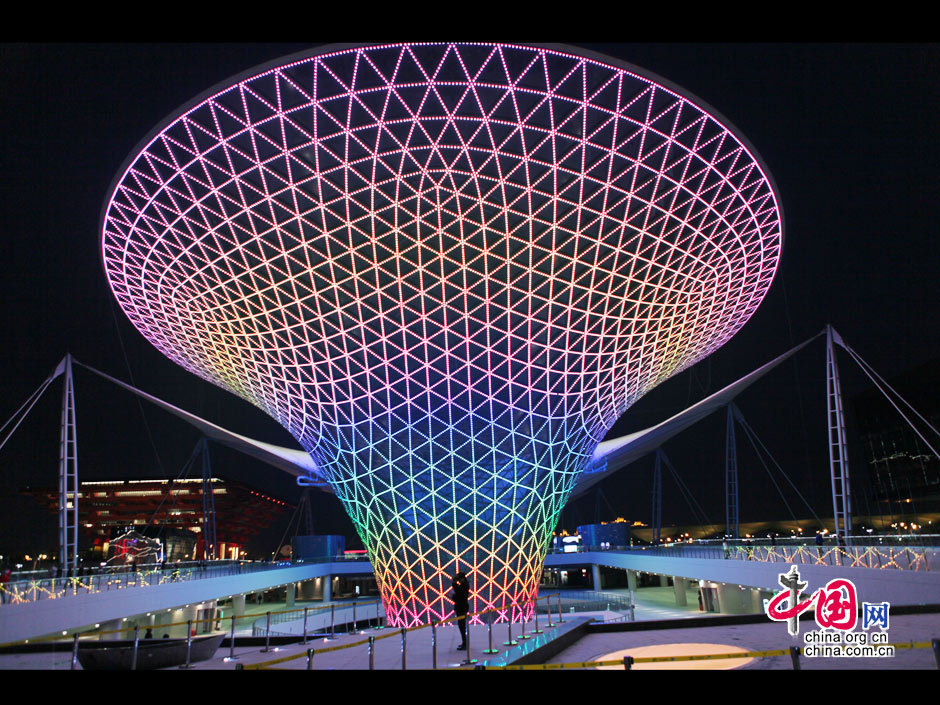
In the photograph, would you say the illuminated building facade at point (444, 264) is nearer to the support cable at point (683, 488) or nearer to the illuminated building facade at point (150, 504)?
the support cable at point (683, 488)

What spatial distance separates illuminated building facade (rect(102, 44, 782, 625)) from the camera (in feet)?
53.9

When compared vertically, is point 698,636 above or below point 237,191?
below

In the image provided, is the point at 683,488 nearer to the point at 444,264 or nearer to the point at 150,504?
the point at 444,264

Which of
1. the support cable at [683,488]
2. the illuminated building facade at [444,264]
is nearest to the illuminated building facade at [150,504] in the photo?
the support cable at [683,488]

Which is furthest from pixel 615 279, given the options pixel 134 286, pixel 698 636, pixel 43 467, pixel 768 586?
pixel 43 467

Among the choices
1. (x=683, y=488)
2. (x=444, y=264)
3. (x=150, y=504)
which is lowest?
(x=150, y=504)

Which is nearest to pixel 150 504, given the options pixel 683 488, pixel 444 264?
pixel 683 488

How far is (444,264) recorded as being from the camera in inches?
863

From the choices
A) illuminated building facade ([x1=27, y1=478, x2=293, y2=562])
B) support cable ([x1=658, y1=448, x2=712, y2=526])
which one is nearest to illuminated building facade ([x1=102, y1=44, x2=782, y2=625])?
support cable ([x1=658, y1=448, x2=712, y2=526])

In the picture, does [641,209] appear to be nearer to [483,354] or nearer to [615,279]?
[615,279]

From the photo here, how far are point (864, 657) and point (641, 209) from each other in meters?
13.7

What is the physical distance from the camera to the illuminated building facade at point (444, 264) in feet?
53.9

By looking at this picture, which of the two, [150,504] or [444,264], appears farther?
[150,504]
